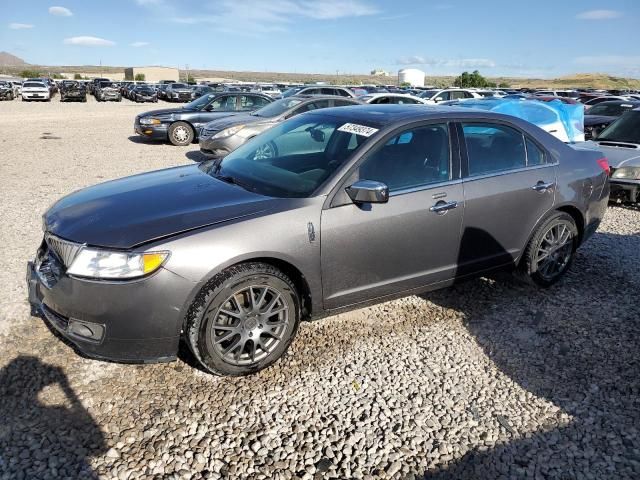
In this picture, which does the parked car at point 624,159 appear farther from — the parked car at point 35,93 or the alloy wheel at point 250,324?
the parked car at point 35,93

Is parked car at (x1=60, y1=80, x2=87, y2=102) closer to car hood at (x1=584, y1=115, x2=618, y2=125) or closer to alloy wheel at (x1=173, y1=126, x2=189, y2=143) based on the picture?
alloy wheel at (x1=173, y1=126, x2=189, y2=143)

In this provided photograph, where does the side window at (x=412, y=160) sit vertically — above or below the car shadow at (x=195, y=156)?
above

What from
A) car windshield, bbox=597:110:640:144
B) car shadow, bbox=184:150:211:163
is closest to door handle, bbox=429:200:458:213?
car windshield, bbox=597:110:640:144

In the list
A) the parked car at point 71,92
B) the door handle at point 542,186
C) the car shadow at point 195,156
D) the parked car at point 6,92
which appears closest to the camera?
the door handle at point 542,186

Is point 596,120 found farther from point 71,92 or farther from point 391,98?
point 71,92

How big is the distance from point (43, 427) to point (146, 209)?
1348 millimetres

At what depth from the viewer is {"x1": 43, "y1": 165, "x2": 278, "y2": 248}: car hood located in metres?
2.88

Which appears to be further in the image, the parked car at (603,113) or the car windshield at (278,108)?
the parked car at (603,113)

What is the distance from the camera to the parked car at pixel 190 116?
515 inches

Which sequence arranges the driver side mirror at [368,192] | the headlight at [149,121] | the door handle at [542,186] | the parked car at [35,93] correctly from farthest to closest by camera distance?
1. the parked car at [35,93]
2. the headlight at [149,121]
3. the door handle at [542,186]
4. the driver side mirror at [368,192]

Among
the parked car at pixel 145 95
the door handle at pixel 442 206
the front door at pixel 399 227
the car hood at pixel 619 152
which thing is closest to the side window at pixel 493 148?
the front door at pixel 399 227

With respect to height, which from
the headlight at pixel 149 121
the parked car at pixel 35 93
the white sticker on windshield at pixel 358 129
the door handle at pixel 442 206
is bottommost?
the door handle at pixel 442 206

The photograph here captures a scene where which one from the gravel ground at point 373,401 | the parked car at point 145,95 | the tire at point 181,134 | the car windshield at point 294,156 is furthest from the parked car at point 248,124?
the parked car at point 145,95

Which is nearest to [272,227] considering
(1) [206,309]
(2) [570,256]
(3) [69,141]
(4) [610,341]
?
(1) [206,309]
